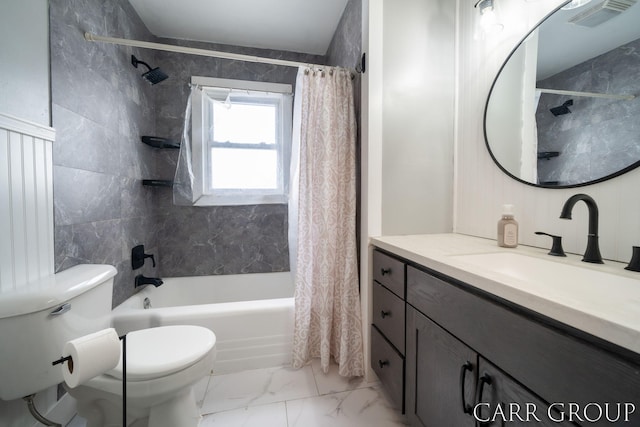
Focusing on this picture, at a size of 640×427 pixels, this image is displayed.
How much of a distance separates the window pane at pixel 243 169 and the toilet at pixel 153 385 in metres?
1.43

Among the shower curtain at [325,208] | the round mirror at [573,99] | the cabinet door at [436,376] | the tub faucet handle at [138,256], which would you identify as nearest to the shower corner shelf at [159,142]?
the tub faucet handle at [138,256]

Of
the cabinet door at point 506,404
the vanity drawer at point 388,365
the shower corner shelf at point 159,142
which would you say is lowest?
the vanity drawer at point 388,365

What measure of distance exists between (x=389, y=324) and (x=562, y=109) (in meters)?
1.15

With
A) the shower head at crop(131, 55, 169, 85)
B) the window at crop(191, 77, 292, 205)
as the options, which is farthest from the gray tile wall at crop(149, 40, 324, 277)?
the shower head at crop(131, 55, 169, 85)

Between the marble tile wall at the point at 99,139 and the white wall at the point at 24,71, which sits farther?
the marble tile wall at the point at 99,139

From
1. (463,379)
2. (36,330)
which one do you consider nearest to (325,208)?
(463,379)

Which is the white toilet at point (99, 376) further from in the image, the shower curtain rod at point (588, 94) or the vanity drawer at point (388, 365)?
the shower curtain rod at point (588, 94)

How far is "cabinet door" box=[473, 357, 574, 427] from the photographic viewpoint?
509 mm

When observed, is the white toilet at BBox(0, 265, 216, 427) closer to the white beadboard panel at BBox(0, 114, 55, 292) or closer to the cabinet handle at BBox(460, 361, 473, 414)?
the white beadboard panel at BBox(0, 114, 55, 292)

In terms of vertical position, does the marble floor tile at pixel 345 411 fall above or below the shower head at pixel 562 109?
below

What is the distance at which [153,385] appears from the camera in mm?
883

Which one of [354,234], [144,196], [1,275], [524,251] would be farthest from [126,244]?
[524,251]

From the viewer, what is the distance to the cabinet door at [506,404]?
509mm

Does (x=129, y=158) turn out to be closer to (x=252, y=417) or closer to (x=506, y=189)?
(x=252, y=417)
